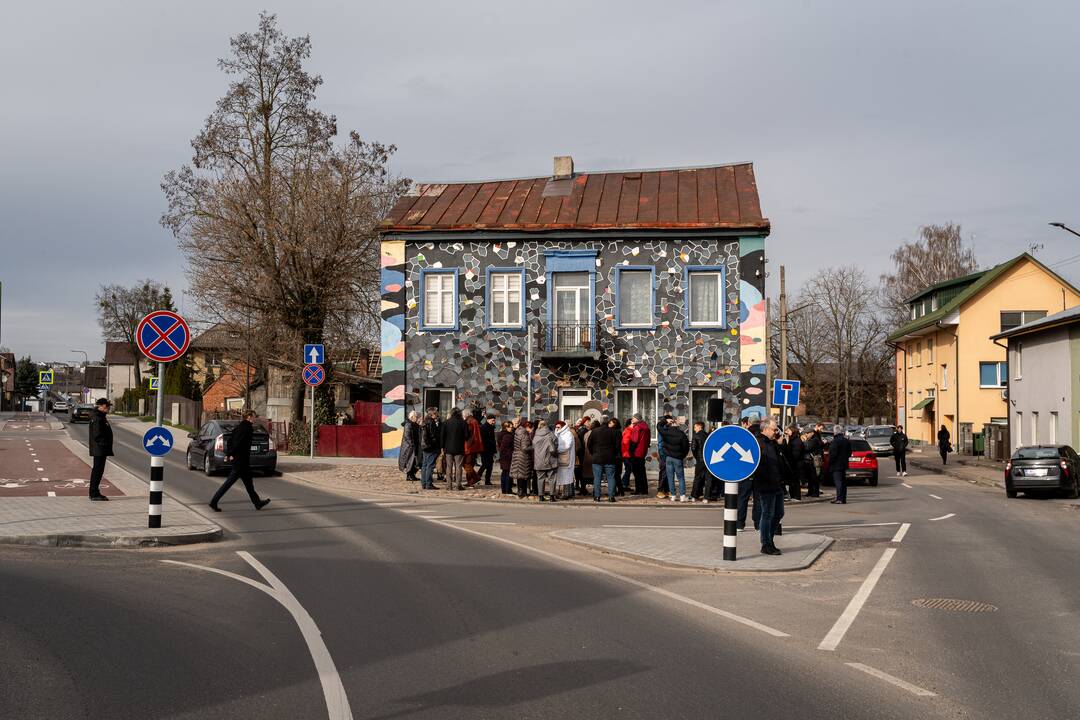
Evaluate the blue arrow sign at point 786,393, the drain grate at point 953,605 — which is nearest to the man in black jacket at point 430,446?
the blue arrow sign at point 786,393

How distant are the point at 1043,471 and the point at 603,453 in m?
12.5

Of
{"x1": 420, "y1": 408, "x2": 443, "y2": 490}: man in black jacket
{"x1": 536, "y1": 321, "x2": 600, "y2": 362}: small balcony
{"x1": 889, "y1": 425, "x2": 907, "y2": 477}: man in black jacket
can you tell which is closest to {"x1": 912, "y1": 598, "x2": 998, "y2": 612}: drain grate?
{"x1": 420, "y1": 408, "x2": 443, "y2": 490}: man in black jacket

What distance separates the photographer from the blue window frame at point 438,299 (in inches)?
1241

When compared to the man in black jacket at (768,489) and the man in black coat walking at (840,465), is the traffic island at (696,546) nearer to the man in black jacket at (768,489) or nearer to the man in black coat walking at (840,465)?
the man in black jacket at (768,489)

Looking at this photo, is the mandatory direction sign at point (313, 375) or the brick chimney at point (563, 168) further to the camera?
the brick chimney at point (563, 168)

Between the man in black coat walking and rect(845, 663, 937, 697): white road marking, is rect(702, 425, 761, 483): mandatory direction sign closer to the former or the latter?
rect(845, 663, 937, 697): white road marking

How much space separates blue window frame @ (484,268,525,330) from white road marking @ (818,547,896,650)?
758 inches

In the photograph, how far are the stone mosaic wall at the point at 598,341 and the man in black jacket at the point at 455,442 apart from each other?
826cm

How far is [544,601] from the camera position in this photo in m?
9.23

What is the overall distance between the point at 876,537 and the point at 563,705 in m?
10.8

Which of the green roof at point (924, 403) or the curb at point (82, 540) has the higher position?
the green roof at point (924, 403)

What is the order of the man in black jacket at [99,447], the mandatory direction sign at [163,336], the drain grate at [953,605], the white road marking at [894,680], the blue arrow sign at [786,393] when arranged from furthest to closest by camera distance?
the blue arrow sign at [786,393], the man in black jacket at [99,447], the mandatory direction sign at [163,336], the drain grate at [953,605], the white road marking at [894,680]

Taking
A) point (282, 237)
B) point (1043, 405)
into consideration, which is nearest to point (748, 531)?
point (282, 237)

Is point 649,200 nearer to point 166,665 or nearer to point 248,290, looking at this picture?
point 248,290
